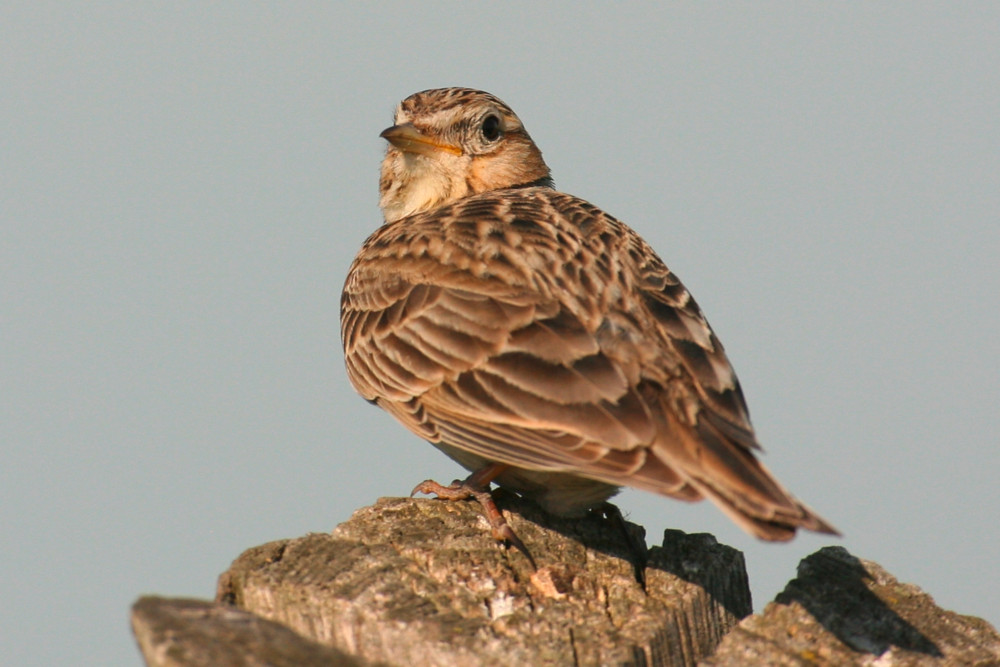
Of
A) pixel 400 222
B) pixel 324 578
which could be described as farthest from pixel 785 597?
pixel 400 222

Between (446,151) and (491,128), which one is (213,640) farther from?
(491,128)

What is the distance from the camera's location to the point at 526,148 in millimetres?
11586

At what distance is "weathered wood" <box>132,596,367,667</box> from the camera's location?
3.54 m

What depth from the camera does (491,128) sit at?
11133 millimetres

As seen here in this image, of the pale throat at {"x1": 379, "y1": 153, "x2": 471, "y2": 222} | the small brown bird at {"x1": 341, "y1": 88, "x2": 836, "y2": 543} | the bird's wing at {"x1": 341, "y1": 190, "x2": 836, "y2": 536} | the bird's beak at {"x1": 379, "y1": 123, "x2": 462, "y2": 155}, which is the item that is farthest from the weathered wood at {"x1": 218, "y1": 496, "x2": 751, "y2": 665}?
the pale throat at {"x1": 379, "y1": 153, "x2": 471, "y2": 222}

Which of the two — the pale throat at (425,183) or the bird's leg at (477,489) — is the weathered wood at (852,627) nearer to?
the bird's leg at (477,489)

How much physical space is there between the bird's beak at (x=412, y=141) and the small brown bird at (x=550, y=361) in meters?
0.10

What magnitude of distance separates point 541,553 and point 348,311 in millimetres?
4112

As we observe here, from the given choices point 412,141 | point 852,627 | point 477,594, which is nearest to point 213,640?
point 477,594

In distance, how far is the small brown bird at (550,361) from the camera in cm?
608

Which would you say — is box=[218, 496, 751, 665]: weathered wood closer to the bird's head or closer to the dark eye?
the bird's head

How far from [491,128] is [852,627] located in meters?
7.06

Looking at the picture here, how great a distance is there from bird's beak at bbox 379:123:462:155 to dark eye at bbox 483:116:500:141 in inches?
14.6

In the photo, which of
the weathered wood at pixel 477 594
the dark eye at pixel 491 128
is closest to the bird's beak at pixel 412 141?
the dark eye at pixel 491 128
